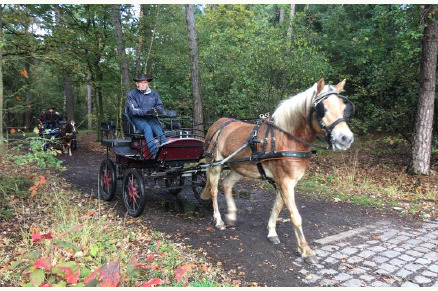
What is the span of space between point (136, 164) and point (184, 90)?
849cm

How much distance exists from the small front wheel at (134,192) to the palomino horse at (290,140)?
1297 millimetres

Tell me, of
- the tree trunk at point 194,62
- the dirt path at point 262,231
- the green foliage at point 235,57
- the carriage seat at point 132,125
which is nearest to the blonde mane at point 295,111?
the dirt path at point 262,231

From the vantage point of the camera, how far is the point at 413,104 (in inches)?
401

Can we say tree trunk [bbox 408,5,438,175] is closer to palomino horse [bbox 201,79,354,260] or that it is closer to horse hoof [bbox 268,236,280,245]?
palomino horse [bbox 201,79,354,260]

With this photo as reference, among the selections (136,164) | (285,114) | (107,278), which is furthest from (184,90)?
(107,278)

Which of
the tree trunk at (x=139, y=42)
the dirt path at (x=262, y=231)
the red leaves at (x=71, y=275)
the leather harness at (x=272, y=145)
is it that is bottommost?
the dirt path at (x=262, y=231)

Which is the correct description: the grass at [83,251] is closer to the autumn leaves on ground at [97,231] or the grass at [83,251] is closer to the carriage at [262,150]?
the autumn leaves on ground at [97,231]

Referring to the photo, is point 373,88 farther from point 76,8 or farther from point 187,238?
point 76,8

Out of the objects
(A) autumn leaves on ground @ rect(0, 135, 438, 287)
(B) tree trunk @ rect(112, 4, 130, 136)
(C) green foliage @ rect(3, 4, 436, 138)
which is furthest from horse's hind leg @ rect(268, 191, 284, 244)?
(B) tree trunk @ rect(112, 4, 130, 136)

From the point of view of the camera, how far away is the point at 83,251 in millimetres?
3678

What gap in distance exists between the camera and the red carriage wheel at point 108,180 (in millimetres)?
6257

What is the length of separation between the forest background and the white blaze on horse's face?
4899mm

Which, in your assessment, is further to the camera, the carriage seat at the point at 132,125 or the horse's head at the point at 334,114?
the carriage seat at the point at 132,125

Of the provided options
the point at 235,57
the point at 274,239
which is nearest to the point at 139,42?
the point at 235,57
